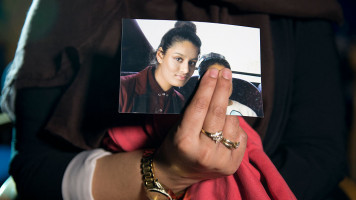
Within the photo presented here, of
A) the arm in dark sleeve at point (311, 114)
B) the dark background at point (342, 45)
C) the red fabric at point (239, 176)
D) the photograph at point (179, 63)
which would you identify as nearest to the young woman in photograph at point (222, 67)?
the photograph at point (179, 63)

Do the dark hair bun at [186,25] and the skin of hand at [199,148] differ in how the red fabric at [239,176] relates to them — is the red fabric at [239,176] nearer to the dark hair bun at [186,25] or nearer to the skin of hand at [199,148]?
the skin of hand at [199,148]

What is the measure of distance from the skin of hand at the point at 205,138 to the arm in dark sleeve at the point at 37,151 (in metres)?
0.29

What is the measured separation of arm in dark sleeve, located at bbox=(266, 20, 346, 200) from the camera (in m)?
0.60

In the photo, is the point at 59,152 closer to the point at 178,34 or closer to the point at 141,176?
the point at 141,176

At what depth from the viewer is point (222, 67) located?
0.42m

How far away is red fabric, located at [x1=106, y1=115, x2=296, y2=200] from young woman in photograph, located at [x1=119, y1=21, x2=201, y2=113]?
117 mm

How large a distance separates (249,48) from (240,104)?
110 millimetres

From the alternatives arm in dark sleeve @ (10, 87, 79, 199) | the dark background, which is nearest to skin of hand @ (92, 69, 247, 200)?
arm in dark sleeve @ (10, 87, 79, 199)

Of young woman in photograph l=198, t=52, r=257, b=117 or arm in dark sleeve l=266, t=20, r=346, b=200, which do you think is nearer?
young woman in photograph l=198, t=52, r=257, b=117

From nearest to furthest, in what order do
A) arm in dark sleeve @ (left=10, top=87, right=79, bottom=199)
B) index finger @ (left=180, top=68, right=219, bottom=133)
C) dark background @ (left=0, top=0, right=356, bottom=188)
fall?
index finger @ (left=180, top=68, right=219, bottom=133) → arm in dark sleeve @ (left=10, top=87, right=79, bottom=199) → dark background @ (left=0, top=0, right=356, bottom=188)

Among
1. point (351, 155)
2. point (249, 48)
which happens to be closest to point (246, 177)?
point (249, 48)

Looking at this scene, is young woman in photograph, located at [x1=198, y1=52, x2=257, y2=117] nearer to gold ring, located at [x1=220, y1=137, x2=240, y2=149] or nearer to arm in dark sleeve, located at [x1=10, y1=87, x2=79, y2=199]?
gold ring, located at [x1=220, y1=137, x2=240, y2=149]

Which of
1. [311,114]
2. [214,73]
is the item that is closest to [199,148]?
[214,73]

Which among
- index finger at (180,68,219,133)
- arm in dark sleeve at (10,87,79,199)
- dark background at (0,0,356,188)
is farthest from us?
dark background at (0,0,356,188)
